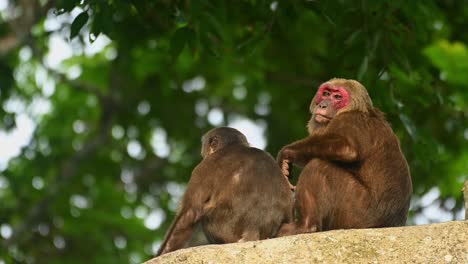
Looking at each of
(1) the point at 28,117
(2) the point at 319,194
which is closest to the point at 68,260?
(1) the point at 28,117

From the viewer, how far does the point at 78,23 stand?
9.02m

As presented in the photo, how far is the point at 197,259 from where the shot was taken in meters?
6.97

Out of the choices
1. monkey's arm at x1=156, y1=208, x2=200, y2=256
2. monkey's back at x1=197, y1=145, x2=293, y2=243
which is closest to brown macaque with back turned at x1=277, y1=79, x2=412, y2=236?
monkey's back at x1=197, y1=145, x2=293, y2=243

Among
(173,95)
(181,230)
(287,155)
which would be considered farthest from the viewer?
(173,95)

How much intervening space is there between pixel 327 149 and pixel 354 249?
133 centimetres

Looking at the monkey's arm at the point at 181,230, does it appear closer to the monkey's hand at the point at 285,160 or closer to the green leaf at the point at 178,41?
the monkey's hand at the point at 285,160

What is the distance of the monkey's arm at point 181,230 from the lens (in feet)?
26.2

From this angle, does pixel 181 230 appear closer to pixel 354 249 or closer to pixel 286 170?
pixel 286 170

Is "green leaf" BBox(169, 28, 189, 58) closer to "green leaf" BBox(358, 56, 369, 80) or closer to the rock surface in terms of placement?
"green leaf" BBox(358, 56, 369, 80)

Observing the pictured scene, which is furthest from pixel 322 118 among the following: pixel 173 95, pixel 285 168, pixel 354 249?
pixel 173 95

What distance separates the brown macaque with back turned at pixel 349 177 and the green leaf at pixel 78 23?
87.1 inches

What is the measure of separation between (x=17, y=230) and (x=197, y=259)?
11086 mm

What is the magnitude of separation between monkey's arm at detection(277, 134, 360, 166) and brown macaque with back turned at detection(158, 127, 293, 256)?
0.27 m

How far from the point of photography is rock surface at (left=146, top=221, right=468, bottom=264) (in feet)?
22.7
